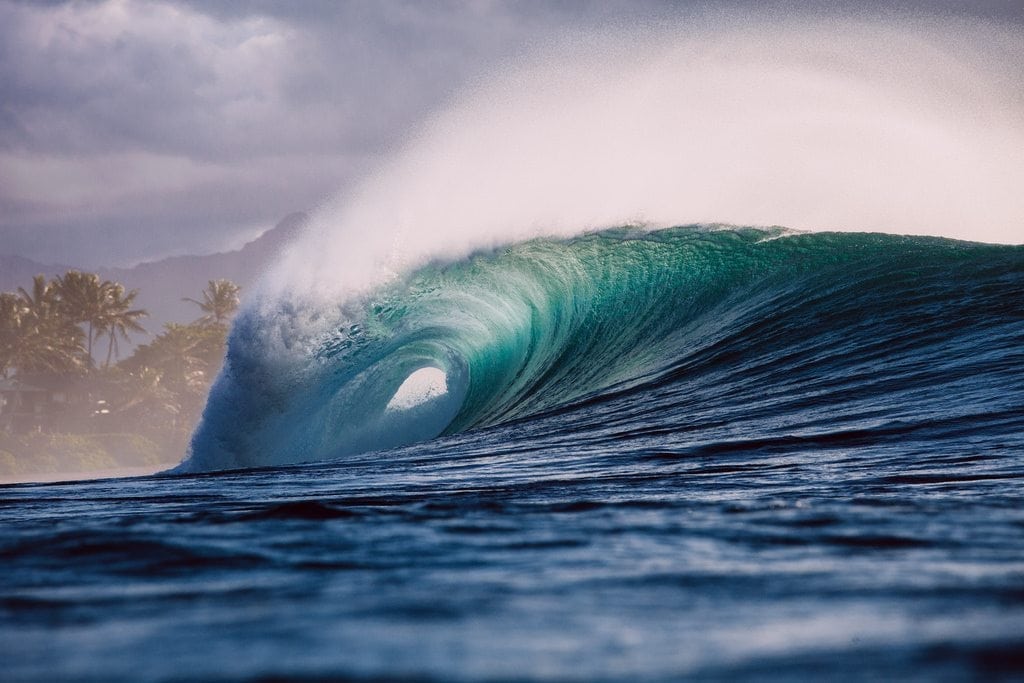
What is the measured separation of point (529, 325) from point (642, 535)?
1109 centimetres

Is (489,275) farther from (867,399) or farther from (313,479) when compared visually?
Answer: (313,479)

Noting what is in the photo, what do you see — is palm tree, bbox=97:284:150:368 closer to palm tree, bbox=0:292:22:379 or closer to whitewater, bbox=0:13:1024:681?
palm tree, bbox=0:292:22:379

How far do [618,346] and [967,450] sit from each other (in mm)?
6653

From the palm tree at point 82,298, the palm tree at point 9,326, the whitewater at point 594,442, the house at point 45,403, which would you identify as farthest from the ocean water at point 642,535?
the house at point 45,403

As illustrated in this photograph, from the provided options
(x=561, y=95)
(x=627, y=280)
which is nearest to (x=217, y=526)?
(x=627, y=280)

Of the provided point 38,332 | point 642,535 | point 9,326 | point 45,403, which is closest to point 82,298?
point 38,332

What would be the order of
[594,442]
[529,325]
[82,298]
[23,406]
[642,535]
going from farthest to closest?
1. [23,406]
2. [82,298]
3. [529,325]
4. [594,442]
5. [642,535]

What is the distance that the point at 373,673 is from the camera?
93 cm

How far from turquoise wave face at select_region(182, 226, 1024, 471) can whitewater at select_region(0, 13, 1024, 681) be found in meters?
0.05

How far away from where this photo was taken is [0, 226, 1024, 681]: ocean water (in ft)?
3.28

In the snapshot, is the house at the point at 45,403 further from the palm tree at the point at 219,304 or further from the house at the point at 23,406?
the palm tree at the point at 219,304

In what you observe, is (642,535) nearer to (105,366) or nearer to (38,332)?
(38,332)

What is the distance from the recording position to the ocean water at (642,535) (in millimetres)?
1000

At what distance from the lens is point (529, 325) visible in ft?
42.6
